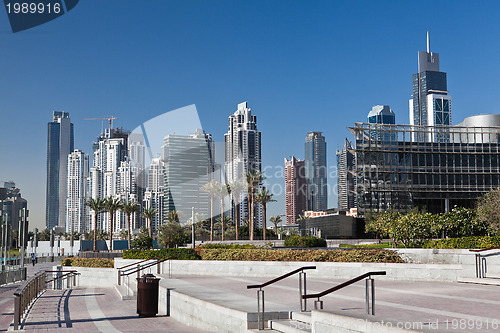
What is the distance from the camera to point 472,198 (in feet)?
326

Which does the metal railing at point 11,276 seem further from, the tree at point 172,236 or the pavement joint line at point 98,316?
the tree at point 172,236

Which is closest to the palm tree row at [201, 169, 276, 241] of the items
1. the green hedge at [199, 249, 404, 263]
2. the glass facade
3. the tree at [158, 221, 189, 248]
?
the tree at [158, 221, 189, 248]

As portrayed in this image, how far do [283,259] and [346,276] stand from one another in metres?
4.37

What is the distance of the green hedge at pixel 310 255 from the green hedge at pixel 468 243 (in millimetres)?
4996

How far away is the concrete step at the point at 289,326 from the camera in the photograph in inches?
385

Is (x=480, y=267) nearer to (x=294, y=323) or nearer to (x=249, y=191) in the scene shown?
(x=294, y=323)

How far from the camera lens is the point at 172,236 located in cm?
7075

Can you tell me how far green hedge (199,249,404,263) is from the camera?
22.0 meters

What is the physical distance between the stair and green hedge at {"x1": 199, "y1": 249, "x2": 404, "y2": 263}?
1187 centimetres

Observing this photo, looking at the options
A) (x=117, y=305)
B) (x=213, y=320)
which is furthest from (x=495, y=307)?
(x=117, y=305)

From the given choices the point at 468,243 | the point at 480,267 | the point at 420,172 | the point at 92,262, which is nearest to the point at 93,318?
the point at 480,267

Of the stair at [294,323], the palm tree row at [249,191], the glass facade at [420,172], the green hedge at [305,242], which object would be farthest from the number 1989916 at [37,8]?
the glass facade at [420,172]

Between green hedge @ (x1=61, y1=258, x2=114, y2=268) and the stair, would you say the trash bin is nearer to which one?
the stair

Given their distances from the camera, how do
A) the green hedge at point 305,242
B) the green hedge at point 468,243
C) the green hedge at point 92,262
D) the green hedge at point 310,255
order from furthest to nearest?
the green hedge at point 305,242, the green hedge at point 92,262, the green hedge at point 468,243, the green hedge at point 310,255
